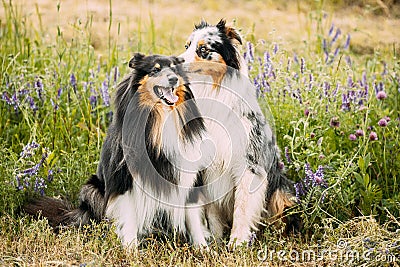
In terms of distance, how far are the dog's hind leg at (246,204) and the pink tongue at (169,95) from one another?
28.3 inches

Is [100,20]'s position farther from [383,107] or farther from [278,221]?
[278,221]

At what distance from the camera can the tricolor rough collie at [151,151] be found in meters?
3.75

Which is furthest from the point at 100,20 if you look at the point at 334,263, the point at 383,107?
the point at 334,263

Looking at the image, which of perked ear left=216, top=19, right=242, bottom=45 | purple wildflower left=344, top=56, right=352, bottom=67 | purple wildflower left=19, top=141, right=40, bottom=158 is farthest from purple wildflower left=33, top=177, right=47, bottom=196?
purple wildflower left=344, top=56, right=352, bottom=67

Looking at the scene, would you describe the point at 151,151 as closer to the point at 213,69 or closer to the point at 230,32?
the point at 213,69

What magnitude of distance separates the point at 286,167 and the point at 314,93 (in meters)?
0.67

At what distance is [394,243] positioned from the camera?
371cm

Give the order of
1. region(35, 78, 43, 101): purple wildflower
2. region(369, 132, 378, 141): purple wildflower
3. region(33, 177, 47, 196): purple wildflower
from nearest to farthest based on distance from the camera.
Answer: region(369, 132, 378, 141): purple wildflower, region(33, 177, 47, 196): purple wildflower, region(35, 78, 43, 101): purple wildflower

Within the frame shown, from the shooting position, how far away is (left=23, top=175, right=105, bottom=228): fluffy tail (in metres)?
4.22

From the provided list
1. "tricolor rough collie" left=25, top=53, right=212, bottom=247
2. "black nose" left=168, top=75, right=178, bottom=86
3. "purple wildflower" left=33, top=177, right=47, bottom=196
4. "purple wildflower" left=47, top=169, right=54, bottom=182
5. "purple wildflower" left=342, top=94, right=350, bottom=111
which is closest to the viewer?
"black nose" left=168, top=75, right=178, bottom=86

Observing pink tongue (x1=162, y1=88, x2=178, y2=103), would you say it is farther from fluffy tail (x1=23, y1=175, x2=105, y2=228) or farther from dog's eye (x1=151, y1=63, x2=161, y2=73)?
fluffy tail (x1=23, y1=175, x2=105, y2=228)

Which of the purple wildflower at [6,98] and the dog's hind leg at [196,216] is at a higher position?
the purple wildflower at [6,98]

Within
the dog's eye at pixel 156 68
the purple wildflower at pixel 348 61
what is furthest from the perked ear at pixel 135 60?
the purple wildflower at pixel 348 61

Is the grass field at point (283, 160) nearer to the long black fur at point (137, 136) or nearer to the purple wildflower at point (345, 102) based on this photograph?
the purple wildflower at point (345, 102)
